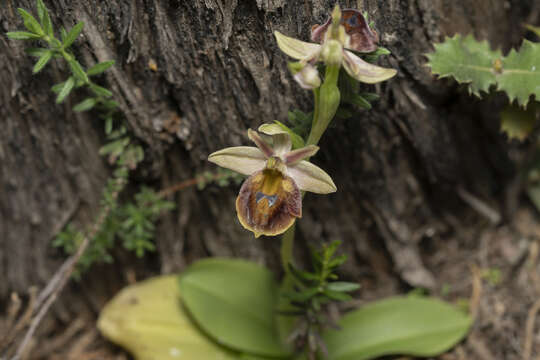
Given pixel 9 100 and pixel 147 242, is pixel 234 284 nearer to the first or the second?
pixel 147 242

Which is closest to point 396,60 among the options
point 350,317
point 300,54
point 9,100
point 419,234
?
point 300,54

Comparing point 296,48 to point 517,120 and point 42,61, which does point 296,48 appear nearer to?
point 42,61

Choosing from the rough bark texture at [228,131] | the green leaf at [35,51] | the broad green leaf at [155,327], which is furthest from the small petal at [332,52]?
the broad green leaf at [155,327]

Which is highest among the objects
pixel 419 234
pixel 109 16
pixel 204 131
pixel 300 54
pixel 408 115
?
pixel 109 16

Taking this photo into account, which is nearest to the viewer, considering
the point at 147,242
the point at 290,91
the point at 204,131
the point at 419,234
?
the point at 290,91

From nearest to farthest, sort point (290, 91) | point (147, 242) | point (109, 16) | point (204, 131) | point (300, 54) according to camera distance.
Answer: point (300, 54)
point (109, 16)
point (290, 91)
point (204, 131)
point (147, 242)

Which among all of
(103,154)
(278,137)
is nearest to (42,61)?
(103,154)
